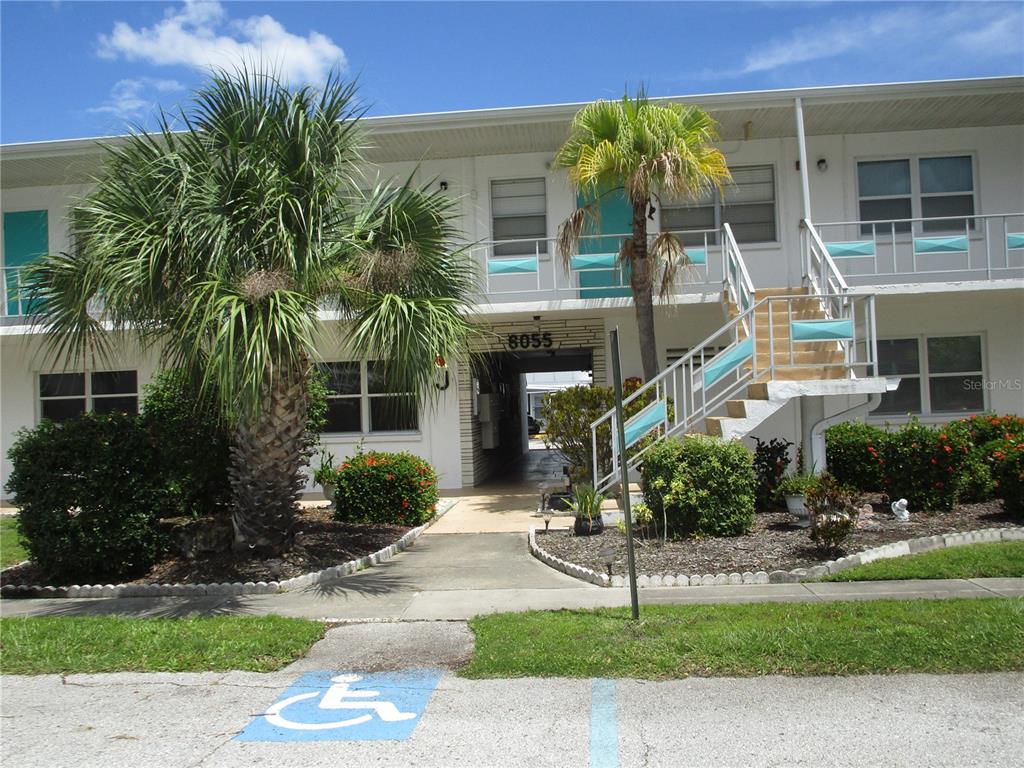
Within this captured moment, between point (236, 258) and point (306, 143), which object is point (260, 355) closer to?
point (236, 258)

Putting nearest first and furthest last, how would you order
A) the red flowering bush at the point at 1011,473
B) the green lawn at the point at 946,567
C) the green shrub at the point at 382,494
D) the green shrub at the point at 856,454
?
1. the green lawn at the point at 946,567
2. the red flowering bush at the point at 1011,473
3. the green shrub at the point at 856,454
4. the green shrub at the point at 382,494

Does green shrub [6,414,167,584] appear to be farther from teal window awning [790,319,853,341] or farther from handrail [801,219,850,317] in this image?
handrail [801,219,850,317]

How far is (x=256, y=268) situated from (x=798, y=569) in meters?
6.32

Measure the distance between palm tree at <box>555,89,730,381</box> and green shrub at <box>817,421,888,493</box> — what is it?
2.87m

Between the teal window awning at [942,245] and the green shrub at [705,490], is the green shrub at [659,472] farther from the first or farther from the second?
the teal window awning at [942,245]

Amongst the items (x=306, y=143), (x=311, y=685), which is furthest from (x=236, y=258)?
(x=311, y=685)

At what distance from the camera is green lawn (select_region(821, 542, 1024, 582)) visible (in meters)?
7.66

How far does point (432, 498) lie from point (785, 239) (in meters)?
8.47

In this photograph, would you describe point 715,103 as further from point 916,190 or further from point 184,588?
point 184,588

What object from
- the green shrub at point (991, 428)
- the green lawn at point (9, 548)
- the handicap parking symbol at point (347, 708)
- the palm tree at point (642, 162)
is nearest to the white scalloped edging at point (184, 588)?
the green lawn at point (9, 548)

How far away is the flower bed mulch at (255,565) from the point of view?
28.7ft

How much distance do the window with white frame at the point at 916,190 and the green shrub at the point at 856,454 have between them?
5.47m

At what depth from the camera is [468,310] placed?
9.18 meters

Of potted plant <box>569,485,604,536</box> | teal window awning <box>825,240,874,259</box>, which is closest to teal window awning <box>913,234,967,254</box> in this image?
teal window awning <box>825,240,874,259</box>
